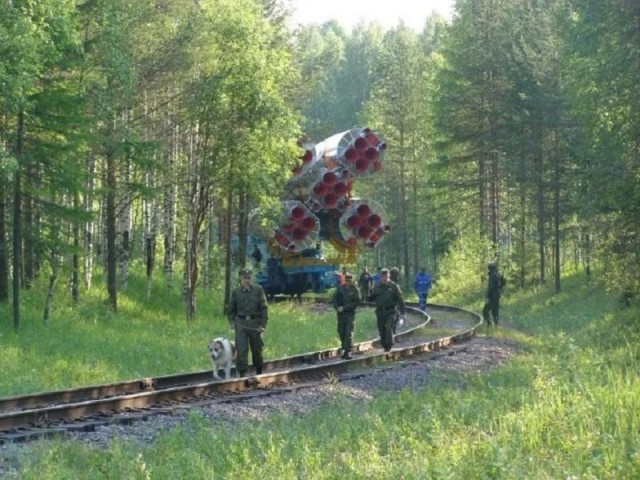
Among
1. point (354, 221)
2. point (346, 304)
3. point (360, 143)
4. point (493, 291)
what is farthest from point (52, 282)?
point (354, 221)

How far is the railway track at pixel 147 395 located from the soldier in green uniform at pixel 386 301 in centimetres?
57

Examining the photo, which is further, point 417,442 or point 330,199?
point 330,199

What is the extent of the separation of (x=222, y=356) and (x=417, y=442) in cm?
779

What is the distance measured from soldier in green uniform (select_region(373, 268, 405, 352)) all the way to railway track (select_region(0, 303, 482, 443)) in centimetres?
57

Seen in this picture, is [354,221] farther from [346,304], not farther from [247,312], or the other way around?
[247,312]

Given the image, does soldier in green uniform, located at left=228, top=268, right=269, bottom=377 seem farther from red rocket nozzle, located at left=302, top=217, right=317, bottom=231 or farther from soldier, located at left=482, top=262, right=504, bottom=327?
red rocket nozzle, located at left=302, top=217, right=317, bottom=231

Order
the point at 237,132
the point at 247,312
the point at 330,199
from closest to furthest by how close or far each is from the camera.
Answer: the point at 247,312 → the point at 237,132 → the point at 330,199

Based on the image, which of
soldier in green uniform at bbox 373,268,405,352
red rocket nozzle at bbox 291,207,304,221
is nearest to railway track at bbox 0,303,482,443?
soldier in green uniform at bbox 373,268,405,352

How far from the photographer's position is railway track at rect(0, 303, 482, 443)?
10.8 m

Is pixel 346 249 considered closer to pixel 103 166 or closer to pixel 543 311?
pixel 543 311

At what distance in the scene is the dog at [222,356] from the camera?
15.5 metres

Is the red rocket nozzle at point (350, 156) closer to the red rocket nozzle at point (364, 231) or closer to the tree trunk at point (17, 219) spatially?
the red rocket nozzle at point (364, 231)

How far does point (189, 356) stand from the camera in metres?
18.9

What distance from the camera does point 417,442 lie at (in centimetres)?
815
